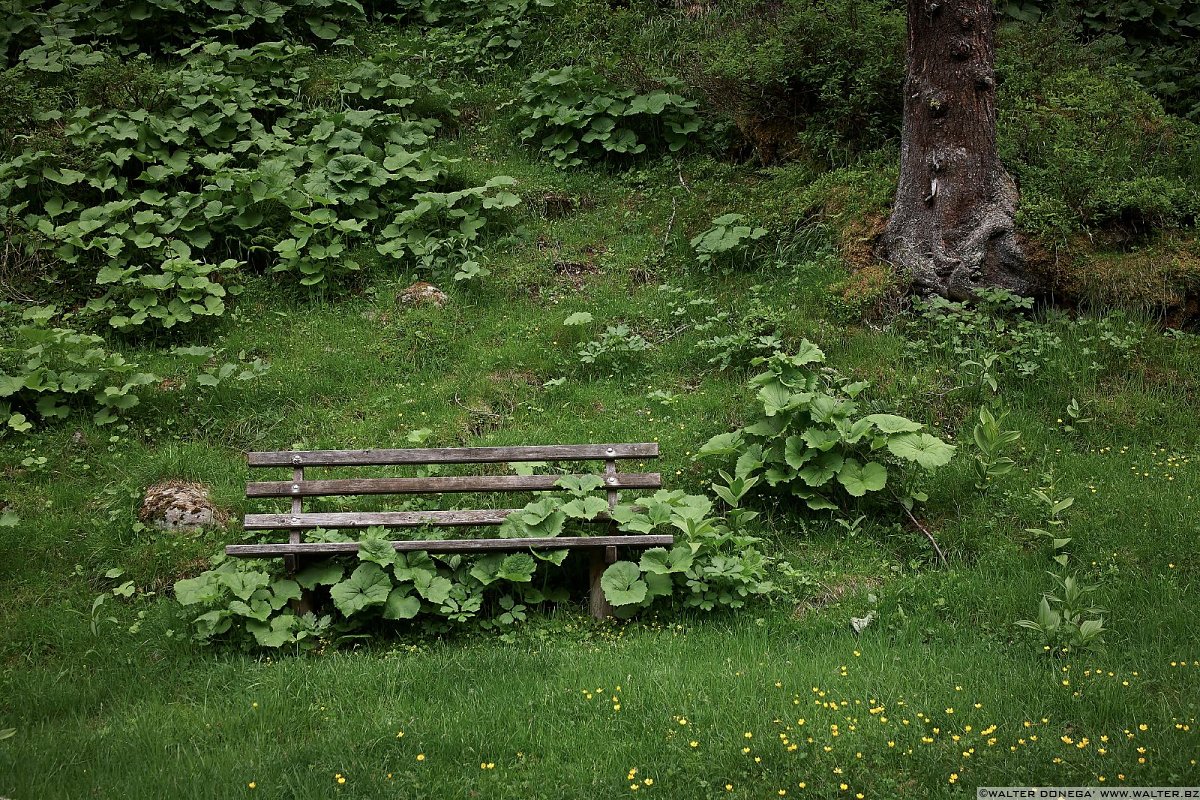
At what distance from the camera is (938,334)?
7684 millimetres

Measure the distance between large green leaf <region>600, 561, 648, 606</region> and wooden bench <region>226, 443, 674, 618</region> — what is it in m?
0.12

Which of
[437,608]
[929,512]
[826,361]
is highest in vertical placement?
[826,361]

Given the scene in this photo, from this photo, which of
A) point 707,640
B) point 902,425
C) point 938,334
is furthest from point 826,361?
point 707,640

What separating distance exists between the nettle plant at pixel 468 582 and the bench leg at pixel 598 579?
0.10 m

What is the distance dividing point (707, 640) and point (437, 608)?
5.16 ft

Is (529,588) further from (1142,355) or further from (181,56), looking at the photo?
(181,56)

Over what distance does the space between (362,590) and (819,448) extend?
3.00 metres

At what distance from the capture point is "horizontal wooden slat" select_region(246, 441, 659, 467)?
19.5 feet

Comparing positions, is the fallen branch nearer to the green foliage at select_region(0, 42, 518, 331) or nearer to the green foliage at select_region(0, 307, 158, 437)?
the green foliage at select_region(0, 42, 518, 331)

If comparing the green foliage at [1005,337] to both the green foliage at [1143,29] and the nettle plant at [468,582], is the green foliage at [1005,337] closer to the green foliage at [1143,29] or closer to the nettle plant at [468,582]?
the nettle plant at [468,582]

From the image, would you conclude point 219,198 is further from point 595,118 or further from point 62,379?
point 595,118

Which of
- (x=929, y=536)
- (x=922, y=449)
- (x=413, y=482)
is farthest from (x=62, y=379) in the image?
(x=929, y=536)

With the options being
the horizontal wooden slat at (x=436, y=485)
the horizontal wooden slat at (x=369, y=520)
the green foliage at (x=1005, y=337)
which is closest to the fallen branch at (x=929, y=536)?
the green foliage at (x=1005, y=337)

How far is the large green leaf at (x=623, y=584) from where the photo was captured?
18.0 feet
